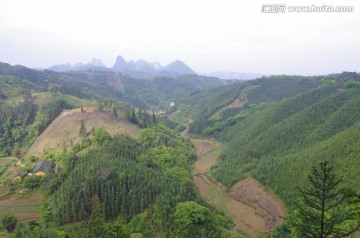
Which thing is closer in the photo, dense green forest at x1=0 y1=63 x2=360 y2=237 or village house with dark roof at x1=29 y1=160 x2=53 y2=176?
dense green forest at x1=0 y1=63 x2=360 y2=237

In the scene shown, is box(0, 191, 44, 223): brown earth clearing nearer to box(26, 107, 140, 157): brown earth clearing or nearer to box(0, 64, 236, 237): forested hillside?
box(0, 64, 236, 237): forested hillside

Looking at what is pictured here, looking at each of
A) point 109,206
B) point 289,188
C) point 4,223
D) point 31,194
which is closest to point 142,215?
point 109,206

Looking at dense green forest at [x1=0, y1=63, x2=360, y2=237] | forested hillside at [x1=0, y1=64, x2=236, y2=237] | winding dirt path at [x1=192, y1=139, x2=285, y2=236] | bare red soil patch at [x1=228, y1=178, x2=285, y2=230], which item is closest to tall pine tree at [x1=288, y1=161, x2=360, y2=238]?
dense green forest at [x1=0, y1=63, x2=360, y2=237]

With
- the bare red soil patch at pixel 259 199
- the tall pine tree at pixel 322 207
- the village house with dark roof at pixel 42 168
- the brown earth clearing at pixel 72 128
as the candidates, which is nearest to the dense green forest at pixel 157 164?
the tall pine tree at pixel 322 207

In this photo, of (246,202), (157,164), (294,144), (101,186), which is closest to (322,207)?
(101,186)

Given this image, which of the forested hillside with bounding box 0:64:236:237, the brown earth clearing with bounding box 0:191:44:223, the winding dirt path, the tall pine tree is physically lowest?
the winding dirt path

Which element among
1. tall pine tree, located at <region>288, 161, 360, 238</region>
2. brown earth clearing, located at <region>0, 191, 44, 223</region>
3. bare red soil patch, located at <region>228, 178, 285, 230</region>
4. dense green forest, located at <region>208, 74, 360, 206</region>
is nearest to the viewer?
tall pine tree, located at <region>288, 161, 360, 238</region>
